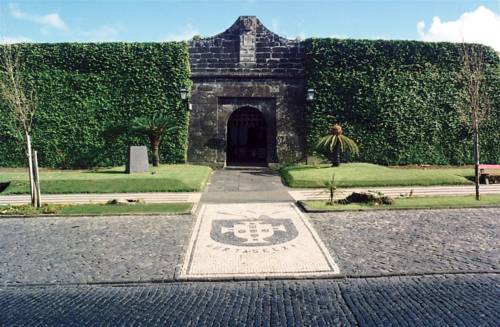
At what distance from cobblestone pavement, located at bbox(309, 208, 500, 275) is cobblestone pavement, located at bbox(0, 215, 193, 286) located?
9.67 feet

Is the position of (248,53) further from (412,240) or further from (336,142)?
(412,240)

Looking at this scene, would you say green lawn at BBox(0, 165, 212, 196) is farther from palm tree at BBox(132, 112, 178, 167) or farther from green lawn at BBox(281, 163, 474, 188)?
green lawn at BBox(281, 163, 474, 188)

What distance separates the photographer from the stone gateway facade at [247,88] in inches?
723

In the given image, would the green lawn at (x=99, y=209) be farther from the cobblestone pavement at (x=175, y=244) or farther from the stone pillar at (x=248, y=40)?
the stone pillar at (x=248, y=40)

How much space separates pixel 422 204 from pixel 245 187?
5546 mm

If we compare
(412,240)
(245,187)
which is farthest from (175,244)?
(245,187)

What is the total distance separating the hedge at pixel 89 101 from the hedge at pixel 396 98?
6312 mm

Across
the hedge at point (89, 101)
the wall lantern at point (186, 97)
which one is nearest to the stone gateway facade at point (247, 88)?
the wall lantern at point (186, 97)

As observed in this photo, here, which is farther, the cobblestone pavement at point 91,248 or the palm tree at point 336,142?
the palm tree at point 336,142

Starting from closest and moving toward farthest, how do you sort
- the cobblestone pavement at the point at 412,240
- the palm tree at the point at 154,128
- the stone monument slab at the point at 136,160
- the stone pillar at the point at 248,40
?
1. the cobblestone pavement at the point at 412,240
2. the stone monument slab at the point at 136,160
3. the palm tree at the point at 154,128
4. the stone pillar at the point at 248,40

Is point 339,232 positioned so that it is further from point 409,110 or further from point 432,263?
point 409,110

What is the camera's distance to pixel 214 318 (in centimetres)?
481

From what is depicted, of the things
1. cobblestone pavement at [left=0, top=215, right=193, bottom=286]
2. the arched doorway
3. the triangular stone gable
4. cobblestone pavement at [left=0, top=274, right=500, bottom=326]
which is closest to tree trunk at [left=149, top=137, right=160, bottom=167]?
the triangular stone gable

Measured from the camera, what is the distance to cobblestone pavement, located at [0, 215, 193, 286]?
6.29m
